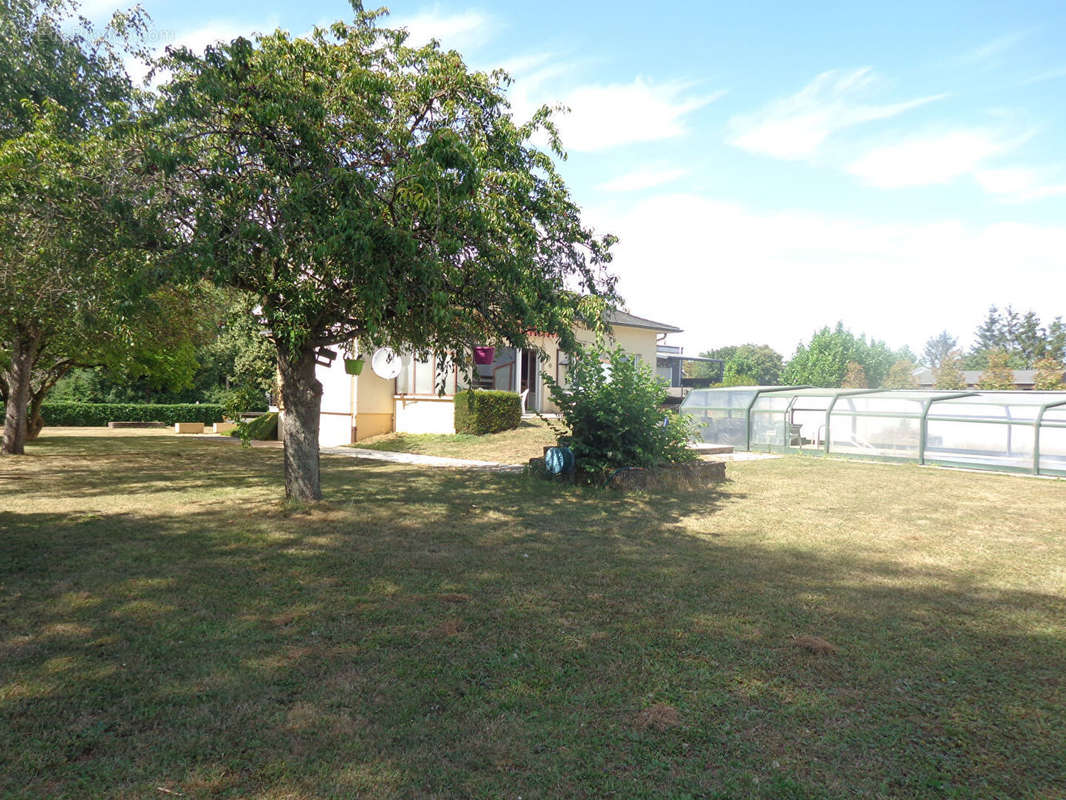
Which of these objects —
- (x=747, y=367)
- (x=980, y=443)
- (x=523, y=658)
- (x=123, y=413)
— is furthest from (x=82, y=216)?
(x=747, y=367)

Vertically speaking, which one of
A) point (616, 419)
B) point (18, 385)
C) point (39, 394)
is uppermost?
point (18, 385)

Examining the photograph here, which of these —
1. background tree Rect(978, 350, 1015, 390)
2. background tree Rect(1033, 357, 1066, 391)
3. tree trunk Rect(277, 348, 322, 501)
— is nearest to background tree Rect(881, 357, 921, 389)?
background tree Rect(978, 350, 1015, 390)

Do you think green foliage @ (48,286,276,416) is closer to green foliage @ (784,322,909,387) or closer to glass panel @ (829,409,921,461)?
glass panel @ (829,409,921,461)

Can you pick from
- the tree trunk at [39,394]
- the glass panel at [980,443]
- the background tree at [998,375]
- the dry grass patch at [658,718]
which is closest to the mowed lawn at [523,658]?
the dry grass patch at [658,718]

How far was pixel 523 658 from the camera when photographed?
4453 millimetres

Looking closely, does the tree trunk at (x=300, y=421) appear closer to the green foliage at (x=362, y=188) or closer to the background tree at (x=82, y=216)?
the green foliage at (x=362, y=188)

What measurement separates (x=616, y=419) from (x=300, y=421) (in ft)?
19.2

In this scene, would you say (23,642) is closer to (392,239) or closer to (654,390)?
(392,239)

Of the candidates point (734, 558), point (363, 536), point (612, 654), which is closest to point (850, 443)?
point (734, 558)

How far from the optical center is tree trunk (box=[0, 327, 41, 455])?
54.4 feet

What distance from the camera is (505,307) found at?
8820mm

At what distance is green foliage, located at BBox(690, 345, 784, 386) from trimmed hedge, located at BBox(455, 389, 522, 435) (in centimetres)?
5464

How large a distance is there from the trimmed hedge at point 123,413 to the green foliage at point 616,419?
1029 inches

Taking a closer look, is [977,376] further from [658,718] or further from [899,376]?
[658,718]
